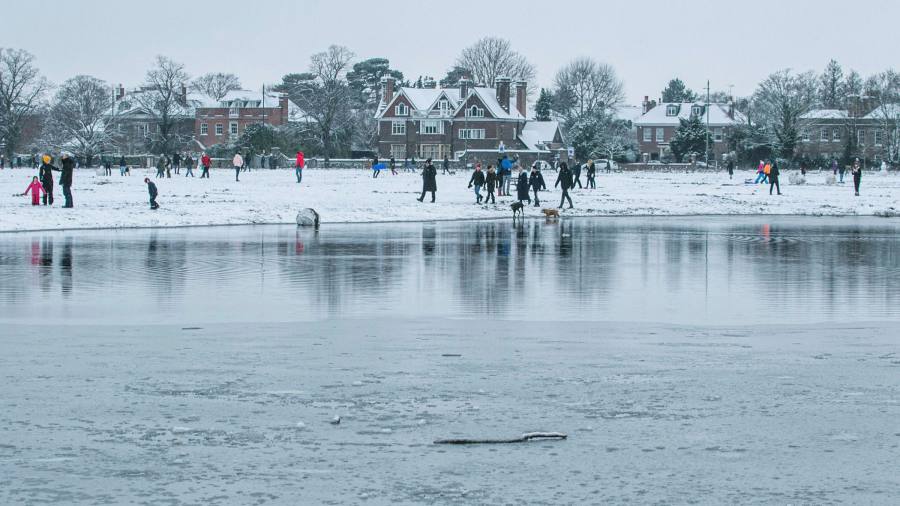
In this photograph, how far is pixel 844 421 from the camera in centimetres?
865

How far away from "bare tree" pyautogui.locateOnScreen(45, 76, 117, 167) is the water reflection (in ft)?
264

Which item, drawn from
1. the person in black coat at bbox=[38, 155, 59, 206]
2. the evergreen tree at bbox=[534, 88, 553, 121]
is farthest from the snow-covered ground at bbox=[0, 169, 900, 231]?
the evergreen tree at bbox=[534, 88, 553, 121]

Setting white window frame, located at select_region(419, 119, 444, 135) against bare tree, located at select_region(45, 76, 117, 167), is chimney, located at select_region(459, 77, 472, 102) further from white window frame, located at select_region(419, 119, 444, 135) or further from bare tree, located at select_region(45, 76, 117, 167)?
bare tree, located at select_region(45, 76, 117, 167)

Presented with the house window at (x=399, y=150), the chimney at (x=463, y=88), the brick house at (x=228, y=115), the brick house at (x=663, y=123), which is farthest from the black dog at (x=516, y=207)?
the brick house at (x=228, y=115)

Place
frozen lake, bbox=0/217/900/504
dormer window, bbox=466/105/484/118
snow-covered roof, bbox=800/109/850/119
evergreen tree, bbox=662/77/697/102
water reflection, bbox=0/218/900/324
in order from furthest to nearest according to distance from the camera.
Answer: evergreen tree, bbox=662/77/697/102
snow-covered roof, bbox=800/109/850/119
dormer window, bbox=466/105/484/118
water reflection, bbox=0/218/900/324
frozen lake, bbox=0/217/900/504

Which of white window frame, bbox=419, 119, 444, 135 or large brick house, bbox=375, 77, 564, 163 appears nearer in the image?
large brick house, bbox=375, 77, 564, 163

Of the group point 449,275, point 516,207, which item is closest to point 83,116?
point 516,207

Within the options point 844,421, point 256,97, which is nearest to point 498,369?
point 844,421

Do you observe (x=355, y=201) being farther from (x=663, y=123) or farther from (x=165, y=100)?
(x=663, y=123)

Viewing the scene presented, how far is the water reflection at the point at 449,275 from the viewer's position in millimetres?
15086

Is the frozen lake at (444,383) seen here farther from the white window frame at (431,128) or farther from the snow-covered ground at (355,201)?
the white window frame at (431,128)

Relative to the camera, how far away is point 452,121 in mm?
126750

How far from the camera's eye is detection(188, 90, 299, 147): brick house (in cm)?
14825

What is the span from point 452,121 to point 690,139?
23510mm
